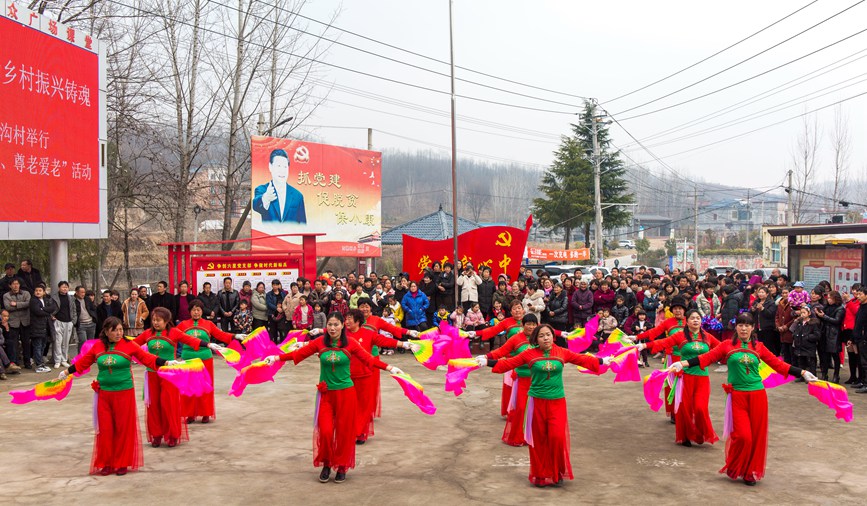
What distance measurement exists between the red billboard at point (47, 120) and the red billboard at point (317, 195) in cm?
700

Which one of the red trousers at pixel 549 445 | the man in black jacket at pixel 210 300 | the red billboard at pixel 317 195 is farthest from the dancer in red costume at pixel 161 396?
the red billboard at pixel 317 195

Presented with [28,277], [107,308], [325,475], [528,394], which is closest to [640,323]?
[528,394]

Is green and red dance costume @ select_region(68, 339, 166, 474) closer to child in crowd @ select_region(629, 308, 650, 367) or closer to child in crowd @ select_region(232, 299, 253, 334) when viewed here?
child in crowd @ select_region(232, 299, 253, 334)

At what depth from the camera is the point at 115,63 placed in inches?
899

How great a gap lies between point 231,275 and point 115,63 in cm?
950

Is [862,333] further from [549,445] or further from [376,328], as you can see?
[376,328]

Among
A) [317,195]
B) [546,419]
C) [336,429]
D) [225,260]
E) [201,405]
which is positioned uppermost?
[317,195]

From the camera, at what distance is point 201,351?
987cm

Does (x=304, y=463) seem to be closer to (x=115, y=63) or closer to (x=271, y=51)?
(x=115, y=63)

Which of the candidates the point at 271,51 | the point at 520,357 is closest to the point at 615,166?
the point at 271,51

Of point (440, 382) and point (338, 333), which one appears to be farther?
point (440, 382)

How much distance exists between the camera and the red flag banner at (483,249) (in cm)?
1869

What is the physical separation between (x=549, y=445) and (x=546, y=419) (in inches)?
9.1

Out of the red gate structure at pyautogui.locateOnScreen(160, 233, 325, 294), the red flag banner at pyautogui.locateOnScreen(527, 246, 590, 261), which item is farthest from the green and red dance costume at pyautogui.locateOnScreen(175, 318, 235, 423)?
the red flag banner at pyautogui.locateOnScreen(527, 246, 590, 261)
